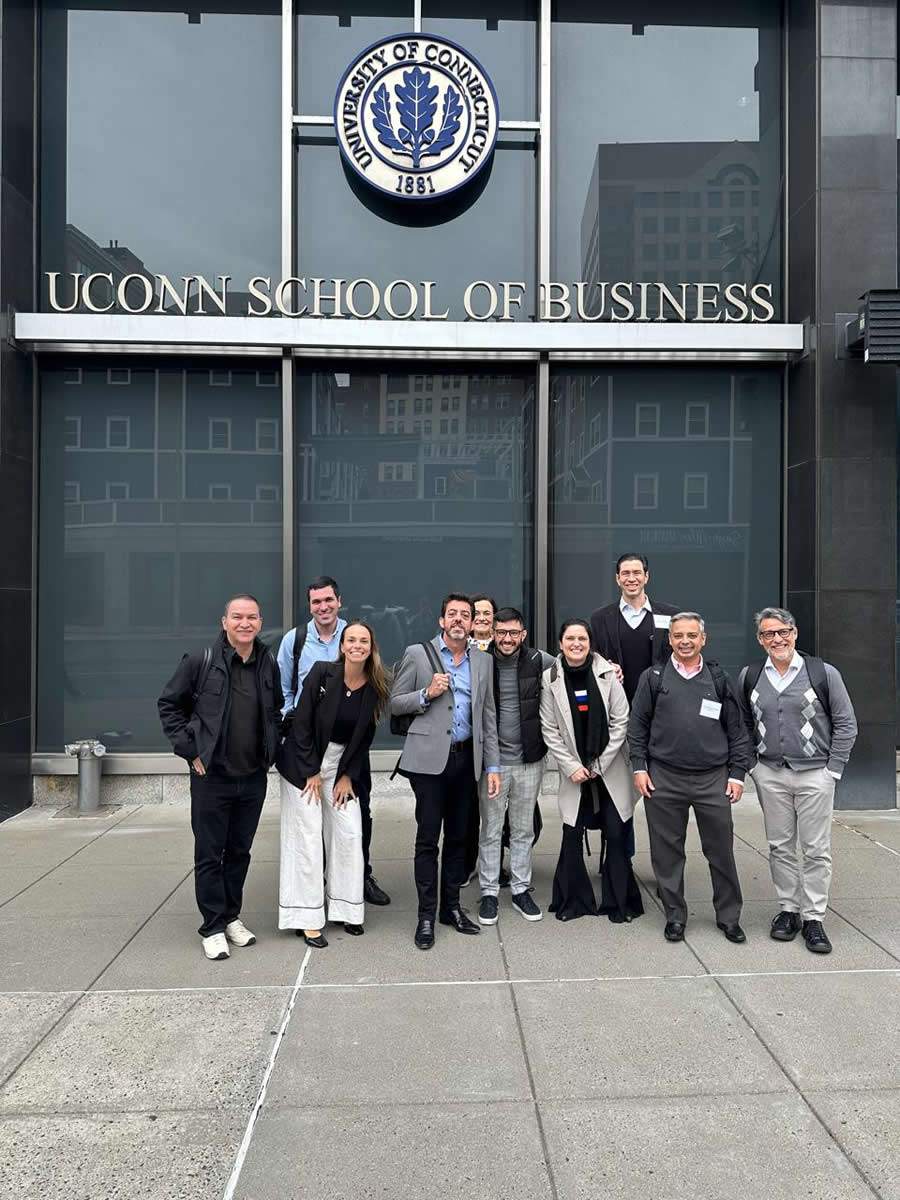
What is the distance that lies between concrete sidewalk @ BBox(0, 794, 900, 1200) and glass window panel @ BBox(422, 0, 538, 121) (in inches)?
284

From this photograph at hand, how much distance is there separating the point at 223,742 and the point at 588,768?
6.88 feet

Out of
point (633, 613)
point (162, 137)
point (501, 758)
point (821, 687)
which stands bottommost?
point (501, 758)

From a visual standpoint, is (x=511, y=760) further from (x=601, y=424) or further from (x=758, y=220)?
(x=758, y=220)

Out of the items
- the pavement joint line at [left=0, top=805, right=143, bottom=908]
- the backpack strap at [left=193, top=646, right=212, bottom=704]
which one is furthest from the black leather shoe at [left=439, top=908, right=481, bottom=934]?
the pavement joint line at [left=0, top=805, right=143, bottom=908]

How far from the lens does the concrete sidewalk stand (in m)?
3.06

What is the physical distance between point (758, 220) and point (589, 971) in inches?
287

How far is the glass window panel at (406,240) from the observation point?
28.6 feet

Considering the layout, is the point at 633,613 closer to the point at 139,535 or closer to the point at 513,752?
the point at 513,752

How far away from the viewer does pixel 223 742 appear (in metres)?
4.97

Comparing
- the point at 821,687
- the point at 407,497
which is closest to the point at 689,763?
the point at 821,687

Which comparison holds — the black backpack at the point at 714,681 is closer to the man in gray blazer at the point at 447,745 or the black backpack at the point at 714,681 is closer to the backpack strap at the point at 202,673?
the man in gray blazer at the point at 447,745

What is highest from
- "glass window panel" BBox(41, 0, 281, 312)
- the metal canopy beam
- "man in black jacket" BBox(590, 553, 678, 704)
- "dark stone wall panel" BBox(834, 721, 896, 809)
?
"glass window panel" BBox(41, 0, 281, 312)

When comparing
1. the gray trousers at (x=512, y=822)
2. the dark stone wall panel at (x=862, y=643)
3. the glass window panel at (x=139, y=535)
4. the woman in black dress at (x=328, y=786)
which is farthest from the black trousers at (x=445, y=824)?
the dark stone wall panel at (x=862, y=643)

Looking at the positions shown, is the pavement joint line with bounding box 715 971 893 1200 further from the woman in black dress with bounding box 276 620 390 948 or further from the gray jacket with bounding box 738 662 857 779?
the woman in black dress with bounding box 276 620 390 948
